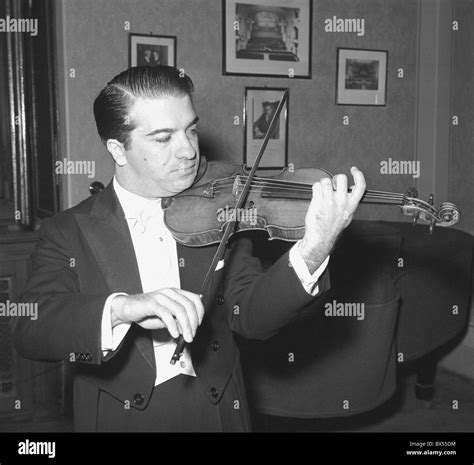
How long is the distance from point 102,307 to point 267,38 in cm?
300

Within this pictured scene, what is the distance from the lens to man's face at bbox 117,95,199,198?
165 cm

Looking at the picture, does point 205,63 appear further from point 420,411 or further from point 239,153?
point 420,411

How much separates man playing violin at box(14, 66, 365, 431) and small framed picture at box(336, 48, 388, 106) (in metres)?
2.84

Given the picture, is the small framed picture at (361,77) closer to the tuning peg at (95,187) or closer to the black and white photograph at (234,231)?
the black and white photograph at (234,231)

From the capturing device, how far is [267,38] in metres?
4.13

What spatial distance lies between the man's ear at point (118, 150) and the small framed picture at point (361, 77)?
287cm

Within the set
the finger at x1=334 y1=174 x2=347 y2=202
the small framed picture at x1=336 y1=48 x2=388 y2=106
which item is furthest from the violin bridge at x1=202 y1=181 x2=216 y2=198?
the small framed picture at x1=336 y1=48 x2=388 y2=106

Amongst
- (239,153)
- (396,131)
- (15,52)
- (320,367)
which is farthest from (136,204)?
(396,131)

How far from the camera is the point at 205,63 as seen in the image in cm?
396

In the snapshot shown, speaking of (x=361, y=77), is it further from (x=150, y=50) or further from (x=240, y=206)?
(x=240, y=206)

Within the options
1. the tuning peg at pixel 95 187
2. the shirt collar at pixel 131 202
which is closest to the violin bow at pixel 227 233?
the shirt collar at pixel 131 202

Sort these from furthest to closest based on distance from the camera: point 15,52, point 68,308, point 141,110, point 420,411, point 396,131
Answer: point 396,131 → point 420,411 → point 15,52 → point 141,110 → point 68,308

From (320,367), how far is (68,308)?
70.7 inches

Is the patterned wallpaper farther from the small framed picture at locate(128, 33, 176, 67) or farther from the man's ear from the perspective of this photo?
the man's ear
